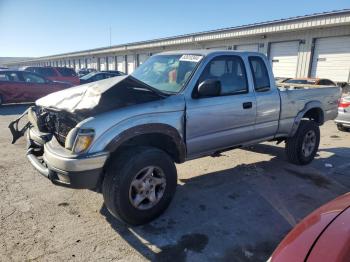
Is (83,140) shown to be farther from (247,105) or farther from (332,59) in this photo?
(332,59)

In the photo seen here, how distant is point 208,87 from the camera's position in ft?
12.4

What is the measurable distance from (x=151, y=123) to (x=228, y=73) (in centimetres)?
168

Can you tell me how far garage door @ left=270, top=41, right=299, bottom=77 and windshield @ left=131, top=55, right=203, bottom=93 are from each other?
16.0 meters

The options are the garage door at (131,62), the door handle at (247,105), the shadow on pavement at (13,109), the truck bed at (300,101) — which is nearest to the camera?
the door handle at (247,105)

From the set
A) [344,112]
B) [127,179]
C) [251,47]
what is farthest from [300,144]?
[251,47]

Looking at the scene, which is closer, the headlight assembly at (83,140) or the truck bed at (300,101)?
the headlight assembly at (83,140)

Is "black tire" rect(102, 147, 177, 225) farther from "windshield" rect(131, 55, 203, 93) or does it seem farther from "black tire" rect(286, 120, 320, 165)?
"black tire" rect(286, 120, 320, 165)

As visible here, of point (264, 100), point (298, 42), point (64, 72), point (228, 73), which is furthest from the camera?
point (298, 42)

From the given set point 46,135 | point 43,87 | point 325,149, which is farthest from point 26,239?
point 43,87

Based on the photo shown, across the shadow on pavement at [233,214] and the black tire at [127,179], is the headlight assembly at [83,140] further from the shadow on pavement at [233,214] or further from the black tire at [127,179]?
the shadow on pavement at [233,214]

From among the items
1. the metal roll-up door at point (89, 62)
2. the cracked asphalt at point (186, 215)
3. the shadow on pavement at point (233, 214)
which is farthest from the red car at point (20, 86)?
the metal roll-up door at point (89, 62)

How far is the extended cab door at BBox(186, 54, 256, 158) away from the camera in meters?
3.91

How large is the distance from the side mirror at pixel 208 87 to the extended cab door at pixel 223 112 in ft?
0.39

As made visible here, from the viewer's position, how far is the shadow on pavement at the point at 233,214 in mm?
3059
